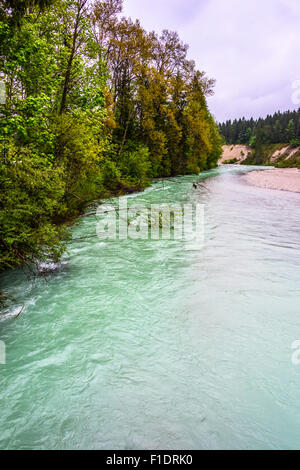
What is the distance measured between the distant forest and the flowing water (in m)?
121

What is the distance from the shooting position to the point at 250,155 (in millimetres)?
137375

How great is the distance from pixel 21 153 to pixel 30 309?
3806 millimetres

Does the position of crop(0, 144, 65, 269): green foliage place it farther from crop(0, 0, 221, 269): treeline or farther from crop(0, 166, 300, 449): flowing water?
crop(0, 166, 300, 449): flowing water

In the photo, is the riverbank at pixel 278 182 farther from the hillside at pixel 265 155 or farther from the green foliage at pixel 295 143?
the green foliage at pixel 295 143

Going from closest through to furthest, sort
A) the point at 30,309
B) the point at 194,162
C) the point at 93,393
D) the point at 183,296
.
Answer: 1. the point at 93,393
2. the point at 30,309
3. the point at 183,296
4. the point at 194,162

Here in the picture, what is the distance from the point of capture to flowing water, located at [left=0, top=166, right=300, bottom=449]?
319 centimetres

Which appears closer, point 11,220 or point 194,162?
point 11,220

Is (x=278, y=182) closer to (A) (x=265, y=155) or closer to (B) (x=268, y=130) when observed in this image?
(A) (x=265, y=155)

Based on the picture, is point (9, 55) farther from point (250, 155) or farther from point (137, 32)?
point (250, 155)

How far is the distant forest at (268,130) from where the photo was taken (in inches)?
4815

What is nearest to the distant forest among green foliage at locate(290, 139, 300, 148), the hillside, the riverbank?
green foliage at locate(290, 139, 300, 148)

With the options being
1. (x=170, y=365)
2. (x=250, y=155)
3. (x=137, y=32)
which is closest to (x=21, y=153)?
(x=170, y=365)
